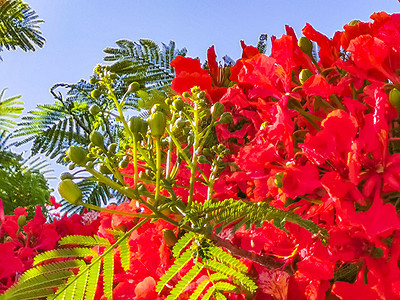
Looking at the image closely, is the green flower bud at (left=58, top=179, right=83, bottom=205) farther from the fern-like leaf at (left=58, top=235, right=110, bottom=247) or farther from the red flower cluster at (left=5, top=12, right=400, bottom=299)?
the red flower cluster at (left=5, top=12, right=400, bottom=299)

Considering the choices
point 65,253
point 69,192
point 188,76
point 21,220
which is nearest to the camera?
point 69,192

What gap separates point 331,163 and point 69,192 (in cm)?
35

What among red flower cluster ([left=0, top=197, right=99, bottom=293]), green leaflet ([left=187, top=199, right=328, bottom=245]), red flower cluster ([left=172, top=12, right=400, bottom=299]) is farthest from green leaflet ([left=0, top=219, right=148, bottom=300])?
red flower cluster ([left=0, top=197, right=99, bottom=293])

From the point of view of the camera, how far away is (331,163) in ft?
2.00

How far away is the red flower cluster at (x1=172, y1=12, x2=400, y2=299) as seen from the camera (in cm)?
55

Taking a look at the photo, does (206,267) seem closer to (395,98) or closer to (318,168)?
(318,168)

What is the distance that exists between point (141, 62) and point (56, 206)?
128cm

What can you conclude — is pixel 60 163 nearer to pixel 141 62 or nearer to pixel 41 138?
pixel 41 138

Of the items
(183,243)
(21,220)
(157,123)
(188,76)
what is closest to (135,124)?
(157,123)

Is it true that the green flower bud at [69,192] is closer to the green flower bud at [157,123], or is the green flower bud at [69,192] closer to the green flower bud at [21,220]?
the green flower bud at [157,123]

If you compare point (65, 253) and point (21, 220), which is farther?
point (21, 220)

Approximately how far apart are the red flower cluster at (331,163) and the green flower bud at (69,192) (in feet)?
0.81

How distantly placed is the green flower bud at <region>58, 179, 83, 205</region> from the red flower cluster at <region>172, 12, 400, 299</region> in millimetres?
247

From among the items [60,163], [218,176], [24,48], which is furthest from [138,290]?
[24,48]
